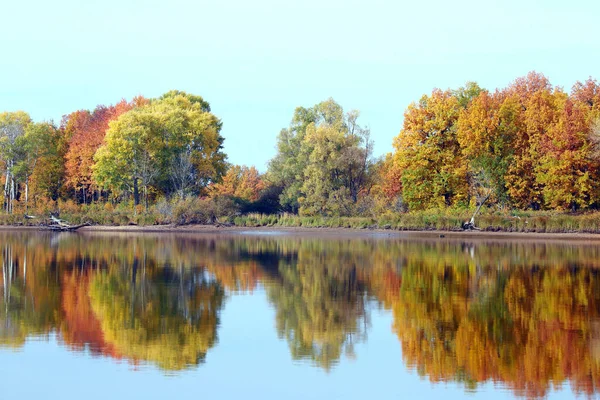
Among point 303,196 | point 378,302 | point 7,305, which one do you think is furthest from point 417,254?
point 303,196

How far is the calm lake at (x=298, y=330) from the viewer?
535 inches

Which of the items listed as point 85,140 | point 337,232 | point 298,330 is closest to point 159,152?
point 85,140

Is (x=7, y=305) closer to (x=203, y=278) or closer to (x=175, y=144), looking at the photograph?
(x=203, y=278)

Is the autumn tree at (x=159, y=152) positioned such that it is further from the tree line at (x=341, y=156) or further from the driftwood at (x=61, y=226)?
the driftwood at (x=61, y=226)

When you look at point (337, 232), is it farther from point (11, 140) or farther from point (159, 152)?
point (11, 140)

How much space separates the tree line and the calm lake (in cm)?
2949

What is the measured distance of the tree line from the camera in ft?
203

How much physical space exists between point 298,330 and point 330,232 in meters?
45.4

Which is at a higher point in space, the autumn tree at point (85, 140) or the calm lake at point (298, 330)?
the autumn tree at point (85, 140)

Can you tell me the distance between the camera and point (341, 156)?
70.1 meters

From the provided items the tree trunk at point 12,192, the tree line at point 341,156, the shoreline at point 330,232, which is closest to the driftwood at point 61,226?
the shoreline at point 330,232

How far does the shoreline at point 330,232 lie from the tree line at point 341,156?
4233 mm

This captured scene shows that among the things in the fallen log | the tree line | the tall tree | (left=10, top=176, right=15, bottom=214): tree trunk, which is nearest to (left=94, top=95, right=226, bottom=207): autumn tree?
the tree line

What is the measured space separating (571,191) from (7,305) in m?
46.1
